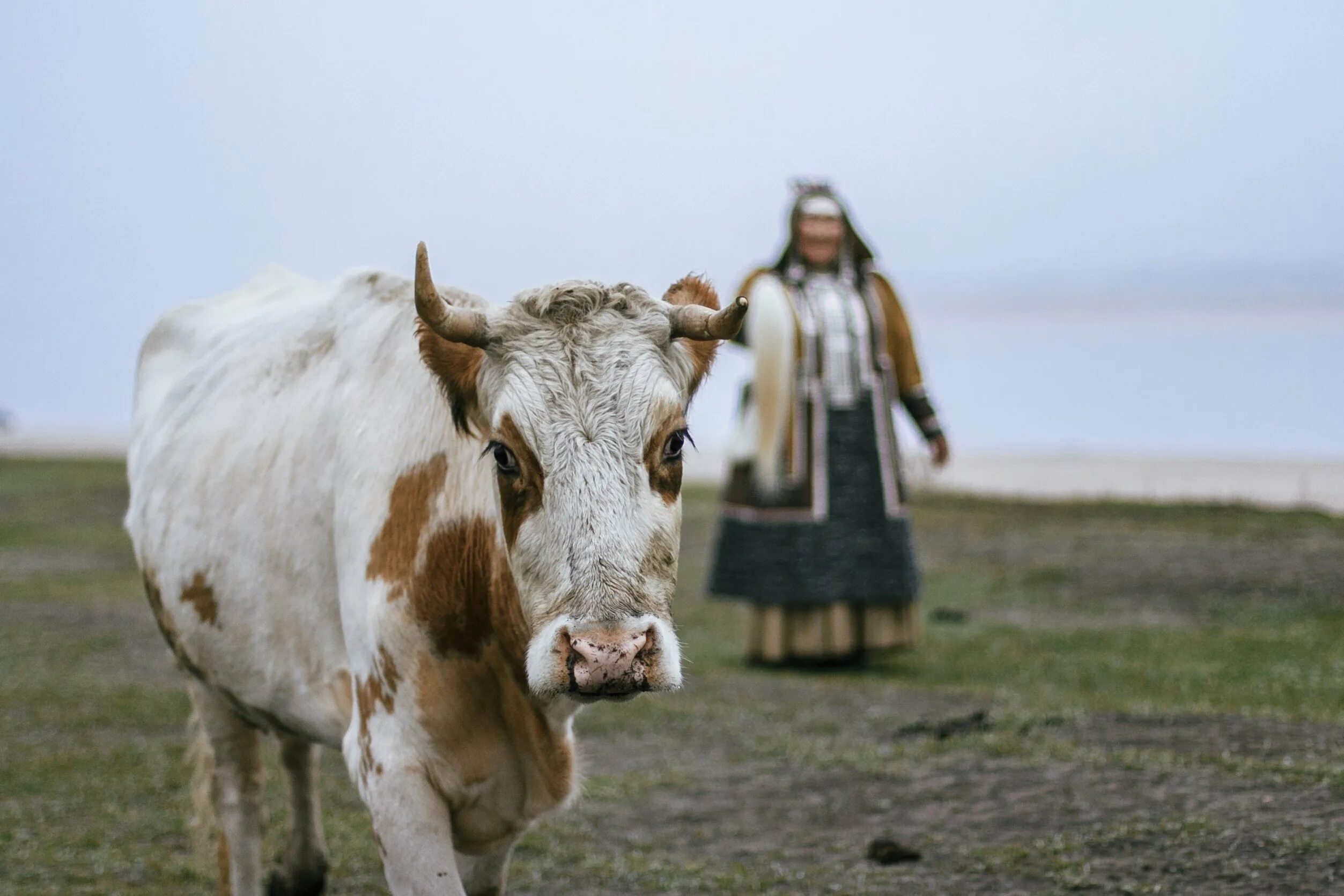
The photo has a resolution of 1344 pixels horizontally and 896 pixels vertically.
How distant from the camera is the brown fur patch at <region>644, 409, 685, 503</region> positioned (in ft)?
11.4

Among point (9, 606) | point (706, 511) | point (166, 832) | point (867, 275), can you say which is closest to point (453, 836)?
point (166, 832)

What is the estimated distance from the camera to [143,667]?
36.2ft

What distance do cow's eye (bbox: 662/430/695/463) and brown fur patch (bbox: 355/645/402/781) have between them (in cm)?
96

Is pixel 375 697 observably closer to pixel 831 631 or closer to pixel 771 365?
pixel 771 365

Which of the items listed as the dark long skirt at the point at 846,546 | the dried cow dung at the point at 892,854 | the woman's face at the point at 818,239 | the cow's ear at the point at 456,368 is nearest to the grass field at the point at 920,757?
the dried cow dung at the point at 892,854

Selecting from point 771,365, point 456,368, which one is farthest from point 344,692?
point 771,365

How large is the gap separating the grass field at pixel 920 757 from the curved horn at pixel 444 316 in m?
2.70

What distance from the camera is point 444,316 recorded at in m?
3.53

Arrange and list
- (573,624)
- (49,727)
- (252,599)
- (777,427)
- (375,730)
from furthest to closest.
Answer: (777,427)
(49,727)
(252,599)
(375,730)
(573,624)

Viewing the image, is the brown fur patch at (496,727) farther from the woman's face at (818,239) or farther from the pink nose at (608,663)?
the woman's face at (818,239)

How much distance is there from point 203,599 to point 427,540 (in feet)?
4.39

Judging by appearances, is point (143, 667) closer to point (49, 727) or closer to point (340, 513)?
point (49, 727)

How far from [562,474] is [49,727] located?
6.68 meters

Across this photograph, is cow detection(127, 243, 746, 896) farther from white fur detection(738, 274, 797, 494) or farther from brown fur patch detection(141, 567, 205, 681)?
white fur detection(738, 274, 797, 494)
